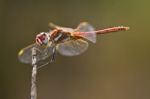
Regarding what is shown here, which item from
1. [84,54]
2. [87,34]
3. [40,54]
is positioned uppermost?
[84,54]

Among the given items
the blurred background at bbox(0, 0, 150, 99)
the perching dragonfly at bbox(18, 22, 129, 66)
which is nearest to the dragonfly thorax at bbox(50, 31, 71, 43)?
the perching dragonfly at bbox(18, 22, 129, 66)

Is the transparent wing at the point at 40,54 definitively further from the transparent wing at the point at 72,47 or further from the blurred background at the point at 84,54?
the blurred background at the point at 84,54

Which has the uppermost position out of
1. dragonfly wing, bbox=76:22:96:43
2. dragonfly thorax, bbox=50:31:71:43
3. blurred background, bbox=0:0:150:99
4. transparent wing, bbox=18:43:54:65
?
blurred background, bbox=0:0:150:99

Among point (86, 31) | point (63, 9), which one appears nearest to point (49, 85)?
point (63, 9)

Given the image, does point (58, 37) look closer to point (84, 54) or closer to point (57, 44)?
point (57, 44)

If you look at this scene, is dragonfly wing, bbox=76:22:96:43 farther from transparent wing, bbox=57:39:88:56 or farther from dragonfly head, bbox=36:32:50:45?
dragonfly head, bbox=36:32:50:45

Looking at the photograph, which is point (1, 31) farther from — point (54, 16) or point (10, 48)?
point (54, 16)

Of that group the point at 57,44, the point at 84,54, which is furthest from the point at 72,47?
the point at 84,54
